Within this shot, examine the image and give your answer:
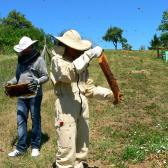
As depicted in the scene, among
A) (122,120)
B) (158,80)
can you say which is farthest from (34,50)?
(158,80)

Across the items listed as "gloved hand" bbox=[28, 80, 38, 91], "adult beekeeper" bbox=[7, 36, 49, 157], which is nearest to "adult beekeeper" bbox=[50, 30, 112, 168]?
"gloved hand" bbox=[28, 80, 38, 91]

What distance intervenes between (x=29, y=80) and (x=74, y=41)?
2076mm

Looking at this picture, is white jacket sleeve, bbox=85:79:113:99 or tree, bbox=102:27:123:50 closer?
white jacket sleeve, bbox=85:79:113:99

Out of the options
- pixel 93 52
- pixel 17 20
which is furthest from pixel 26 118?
pixel 17 20

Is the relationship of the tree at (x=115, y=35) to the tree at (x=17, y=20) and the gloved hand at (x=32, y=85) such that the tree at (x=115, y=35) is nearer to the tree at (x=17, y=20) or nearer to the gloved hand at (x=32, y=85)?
the tree at (x=17, y=20)

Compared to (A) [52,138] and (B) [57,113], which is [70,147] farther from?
Answer: (A) [52,138]

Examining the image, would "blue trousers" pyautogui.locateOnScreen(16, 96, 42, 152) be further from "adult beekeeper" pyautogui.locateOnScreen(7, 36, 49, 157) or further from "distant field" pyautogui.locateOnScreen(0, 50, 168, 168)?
"distant field" pyautogui.locateOnScreen(0, 50, 168, 168)

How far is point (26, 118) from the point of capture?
9.16 m

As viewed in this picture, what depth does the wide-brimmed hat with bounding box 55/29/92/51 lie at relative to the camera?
22.3ft

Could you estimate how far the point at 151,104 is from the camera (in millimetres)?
13898

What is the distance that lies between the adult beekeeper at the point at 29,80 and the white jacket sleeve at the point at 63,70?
1760mm

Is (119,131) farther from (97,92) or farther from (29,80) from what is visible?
(97,92)

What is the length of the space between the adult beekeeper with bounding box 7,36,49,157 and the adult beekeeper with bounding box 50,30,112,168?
1.54m

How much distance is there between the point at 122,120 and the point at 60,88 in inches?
193
